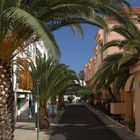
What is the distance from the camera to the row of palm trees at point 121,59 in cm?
2531

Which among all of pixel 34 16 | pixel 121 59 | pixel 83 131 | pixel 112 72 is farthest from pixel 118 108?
pixel 34 16

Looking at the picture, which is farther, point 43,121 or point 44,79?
point 44,79

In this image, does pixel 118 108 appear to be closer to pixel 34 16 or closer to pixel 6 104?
pixel 6 104

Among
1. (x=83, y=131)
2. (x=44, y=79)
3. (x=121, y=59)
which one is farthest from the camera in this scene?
(x=44, y=79)

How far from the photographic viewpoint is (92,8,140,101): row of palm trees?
25.3 metres

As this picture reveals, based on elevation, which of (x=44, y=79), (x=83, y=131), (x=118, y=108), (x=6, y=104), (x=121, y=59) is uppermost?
(x=121, y=59)

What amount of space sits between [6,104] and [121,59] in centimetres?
1243

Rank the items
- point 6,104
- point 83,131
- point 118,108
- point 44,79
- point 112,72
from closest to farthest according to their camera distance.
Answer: point 6,104 < point 112,72 < point 83,131 < point 44,79 < point 118,108

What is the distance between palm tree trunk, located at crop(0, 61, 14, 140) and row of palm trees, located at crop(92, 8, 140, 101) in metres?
9.74

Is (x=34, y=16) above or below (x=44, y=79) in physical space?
above

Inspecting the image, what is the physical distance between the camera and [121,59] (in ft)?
84.9

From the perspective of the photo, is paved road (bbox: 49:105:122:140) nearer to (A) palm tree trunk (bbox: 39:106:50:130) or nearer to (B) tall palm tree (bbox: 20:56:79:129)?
(A) palm tree trunk (bbox: 39:106:50:130)

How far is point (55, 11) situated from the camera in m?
14.4

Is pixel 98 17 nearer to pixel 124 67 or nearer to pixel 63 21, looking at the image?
pixel 63 21
